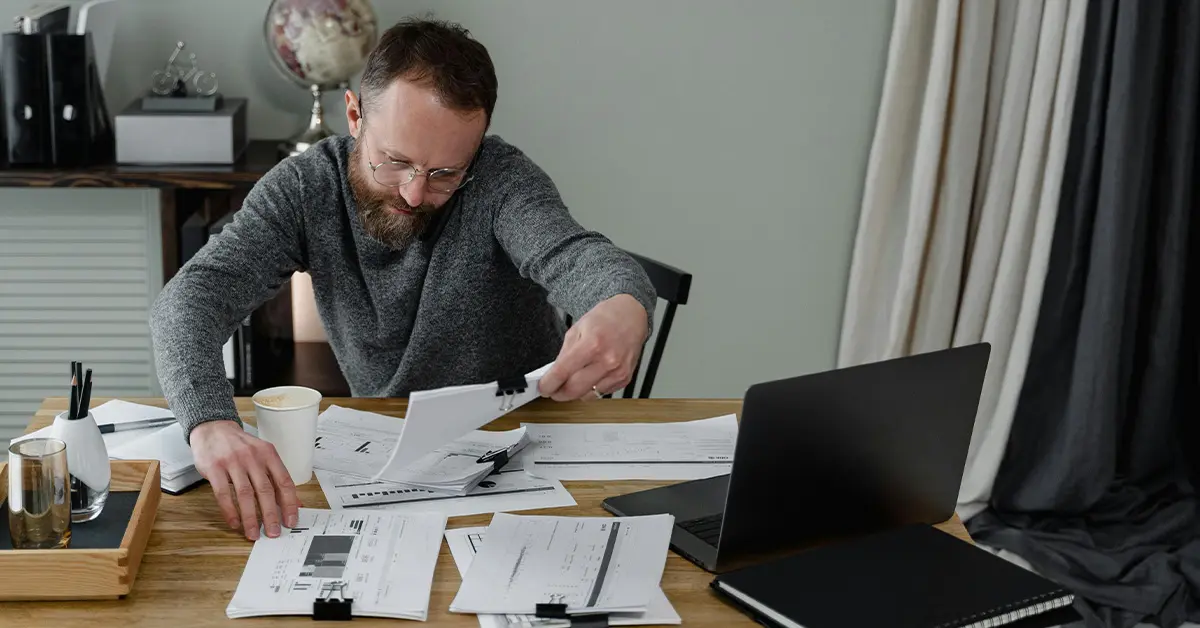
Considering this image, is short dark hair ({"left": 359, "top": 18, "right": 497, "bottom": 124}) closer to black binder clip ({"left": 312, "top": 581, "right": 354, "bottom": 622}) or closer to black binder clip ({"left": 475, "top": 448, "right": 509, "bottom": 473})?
black binder clip ({"left": 475, "top": 448, "right": 509, "bottom": 473})

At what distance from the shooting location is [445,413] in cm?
129

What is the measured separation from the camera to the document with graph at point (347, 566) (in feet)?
3.77

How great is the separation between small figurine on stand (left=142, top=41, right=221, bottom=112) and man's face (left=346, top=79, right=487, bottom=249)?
32.4 inches

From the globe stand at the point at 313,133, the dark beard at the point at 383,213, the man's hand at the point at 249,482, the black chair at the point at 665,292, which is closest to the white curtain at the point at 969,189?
the black chair at the point at 665,292

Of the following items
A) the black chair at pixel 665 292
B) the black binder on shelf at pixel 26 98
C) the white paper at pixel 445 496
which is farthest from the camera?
the black binder on shelf at pixel 26 98

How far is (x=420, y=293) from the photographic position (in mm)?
1910

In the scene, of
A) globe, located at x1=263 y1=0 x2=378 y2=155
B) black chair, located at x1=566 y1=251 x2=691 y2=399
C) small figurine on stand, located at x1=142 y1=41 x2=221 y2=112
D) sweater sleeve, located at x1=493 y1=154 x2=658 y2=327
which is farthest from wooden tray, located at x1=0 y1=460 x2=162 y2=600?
small figurine on stand, located at x1=142 y1=41 x2=221 y2=112

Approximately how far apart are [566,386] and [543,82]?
150cm

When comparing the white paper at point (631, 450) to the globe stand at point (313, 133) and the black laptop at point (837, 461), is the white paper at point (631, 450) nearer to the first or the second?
the black laptop at point (837, 461)

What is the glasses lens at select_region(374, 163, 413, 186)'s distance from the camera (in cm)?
172

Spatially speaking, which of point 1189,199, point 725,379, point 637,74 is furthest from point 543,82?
point 1189,199

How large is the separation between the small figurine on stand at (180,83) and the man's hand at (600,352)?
4.35ft

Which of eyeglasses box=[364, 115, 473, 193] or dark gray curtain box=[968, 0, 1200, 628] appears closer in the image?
eyeglasses box=[364, 115, 473, 193]

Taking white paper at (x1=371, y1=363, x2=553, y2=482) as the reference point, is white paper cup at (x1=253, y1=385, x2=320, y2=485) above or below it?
below
